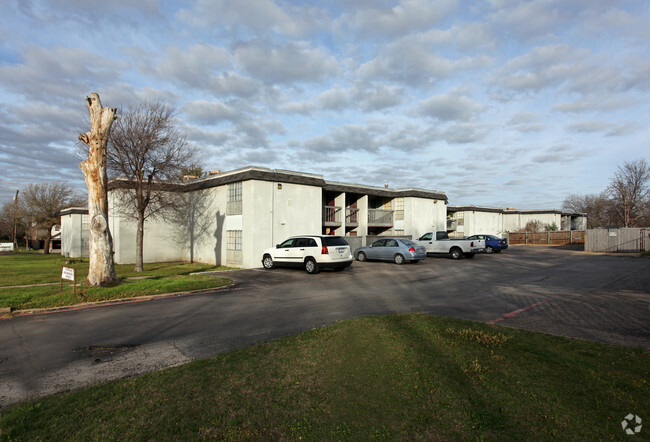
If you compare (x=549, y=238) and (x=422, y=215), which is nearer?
(x=422, y=215)

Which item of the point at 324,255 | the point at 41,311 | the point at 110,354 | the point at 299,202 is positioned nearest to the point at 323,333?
the point at 110,354

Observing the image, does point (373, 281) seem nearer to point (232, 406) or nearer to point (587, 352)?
point (587, 352)

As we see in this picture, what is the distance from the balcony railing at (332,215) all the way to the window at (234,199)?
7421 millimetres

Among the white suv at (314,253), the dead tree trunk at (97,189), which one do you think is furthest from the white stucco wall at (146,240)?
the dead tree trunk at (97,189)

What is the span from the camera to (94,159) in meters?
12.4

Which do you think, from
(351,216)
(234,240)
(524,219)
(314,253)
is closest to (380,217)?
(351,216)

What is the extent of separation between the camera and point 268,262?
19.0 m

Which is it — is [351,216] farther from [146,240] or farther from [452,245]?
[146,240]

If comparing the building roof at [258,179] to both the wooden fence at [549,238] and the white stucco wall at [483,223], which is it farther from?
the wooden fence at [549,238]

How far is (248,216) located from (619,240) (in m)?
31.6

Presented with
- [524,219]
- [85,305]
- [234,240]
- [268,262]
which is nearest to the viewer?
[85,305]

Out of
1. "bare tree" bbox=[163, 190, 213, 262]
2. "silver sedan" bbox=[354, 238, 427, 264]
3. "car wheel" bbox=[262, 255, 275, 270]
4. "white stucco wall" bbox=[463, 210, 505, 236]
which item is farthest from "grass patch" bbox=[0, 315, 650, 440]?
"white stucco wall" bbox=[463, 210, 505, 236]

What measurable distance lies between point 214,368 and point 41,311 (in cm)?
757

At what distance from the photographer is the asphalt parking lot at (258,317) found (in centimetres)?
564
